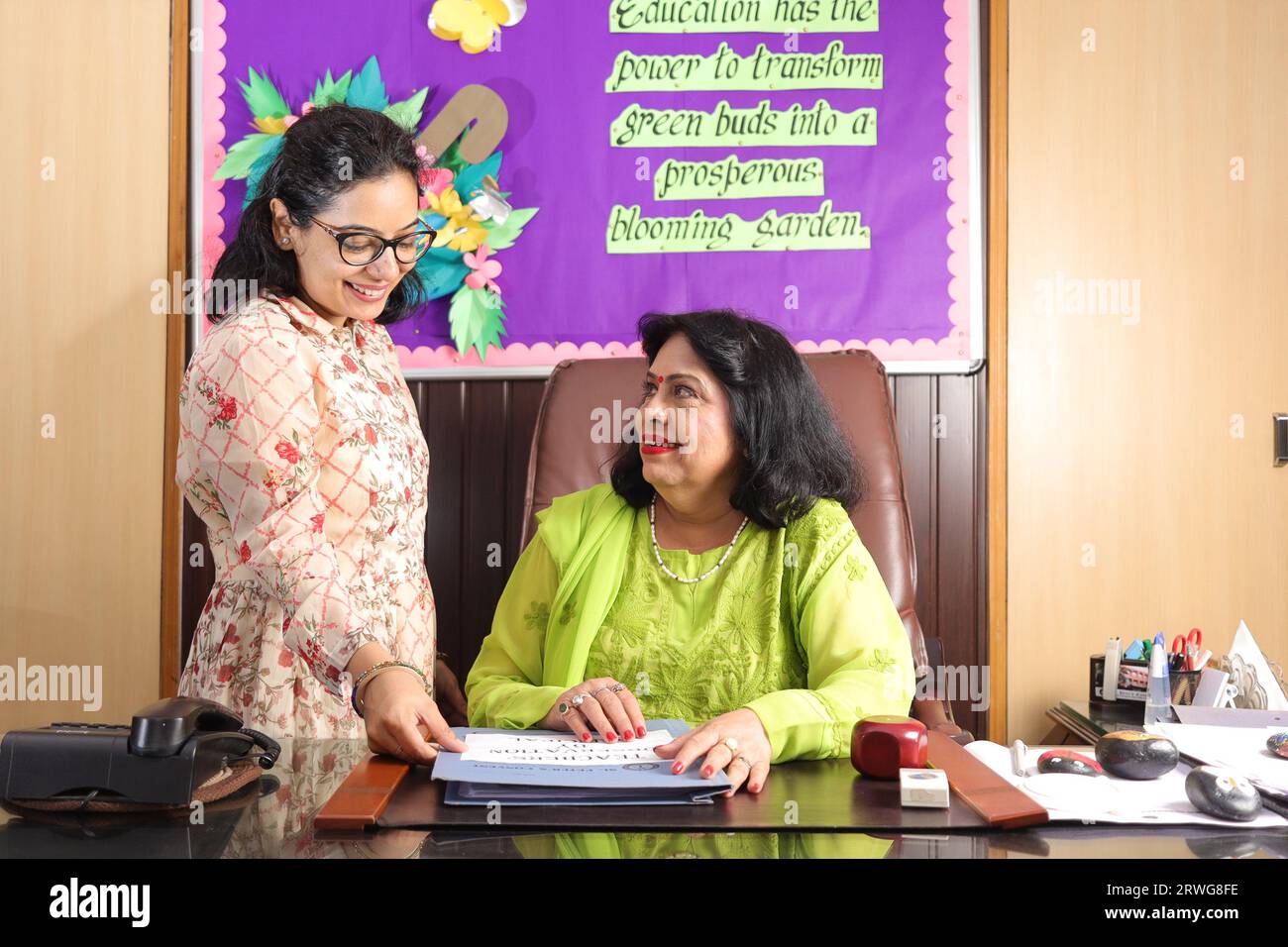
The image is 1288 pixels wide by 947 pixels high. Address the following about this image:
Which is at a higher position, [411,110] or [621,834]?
[411,110]

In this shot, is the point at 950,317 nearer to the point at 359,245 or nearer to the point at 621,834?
the point at 359,245

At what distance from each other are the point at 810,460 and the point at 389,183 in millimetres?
779

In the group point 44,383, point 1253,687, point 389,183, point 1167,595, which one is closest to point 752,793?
point 389,183

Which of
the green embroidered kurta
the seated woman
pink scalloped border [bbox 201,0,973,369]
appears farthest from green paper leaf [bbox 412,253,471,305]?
the green embroidered kurta

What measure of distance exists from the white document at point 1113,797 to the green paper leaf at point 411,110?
193 cm

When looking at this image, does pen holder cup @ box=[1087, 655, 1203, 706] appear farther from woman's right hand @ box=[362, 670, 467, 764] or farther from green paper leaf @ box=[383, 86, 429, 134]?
green paper leaf @ box=[383, 86, 429, 134]

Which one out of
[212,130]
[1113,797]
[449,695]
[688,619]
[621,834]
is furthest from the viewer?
[212,130]

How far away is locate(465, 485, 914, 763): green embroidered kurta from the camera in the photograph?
143 centimetres

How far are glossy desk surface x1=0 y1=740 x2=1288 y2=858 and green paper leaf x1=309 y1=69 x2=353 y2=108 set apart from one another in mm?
1902

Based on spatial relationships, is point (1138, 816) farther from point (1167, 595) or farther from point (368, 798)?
point (1167, 595)

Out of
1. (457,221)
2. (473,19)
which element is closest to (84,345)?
(457,221)

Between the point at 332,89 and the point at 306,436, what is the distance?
1282 millimetres

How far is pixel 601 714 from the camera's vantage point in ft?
3.82

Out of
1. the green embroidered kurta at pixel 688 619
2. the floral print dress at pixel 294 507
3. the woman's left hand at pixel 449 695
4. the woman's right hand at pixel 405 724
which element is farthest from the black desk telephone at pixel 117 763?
the woman's left hand at pixel 449 695
